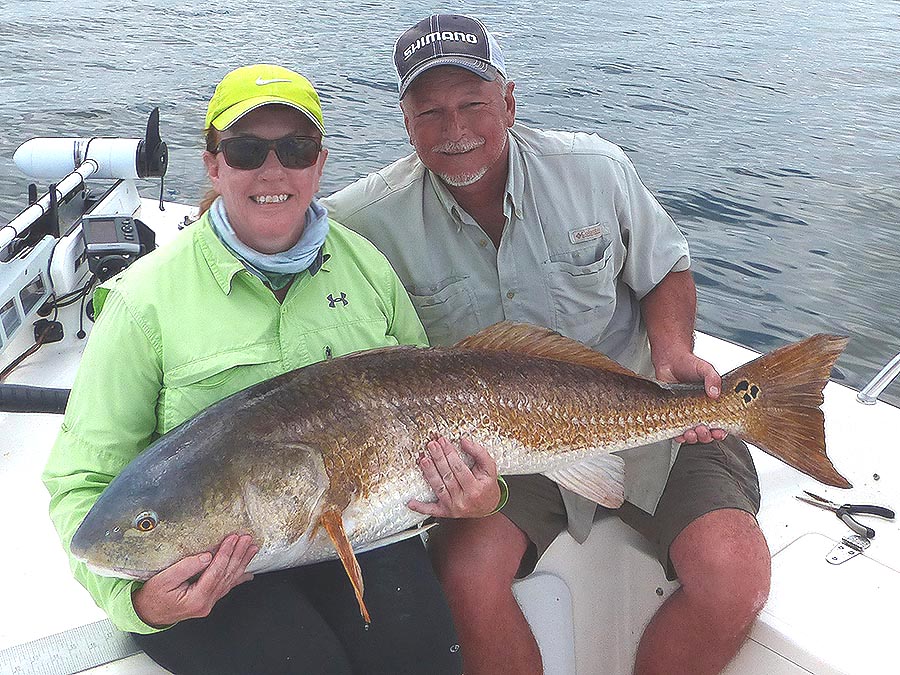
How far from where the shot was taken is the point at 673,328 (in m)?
3.36

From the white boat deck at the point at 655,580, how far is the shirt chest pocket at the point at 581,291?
72cm

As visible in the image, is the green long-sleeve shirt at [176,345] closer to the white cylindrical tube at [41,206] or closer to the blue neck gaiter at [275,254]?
the blue neck gaiter at [275,254]

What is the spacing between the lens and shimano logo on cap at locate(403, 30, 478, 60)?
10.4 feet

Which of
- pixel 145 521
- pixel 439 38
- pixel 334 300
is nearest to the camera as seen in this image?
pixel 145 521

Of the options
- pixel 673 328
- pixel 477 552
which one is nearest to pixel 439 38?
pixel 673 328

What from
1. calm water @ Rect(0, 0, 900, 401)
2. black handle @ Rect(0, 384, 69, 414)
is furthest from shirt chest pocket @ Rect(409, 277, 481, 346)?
calm water @ Rect(0, 0, 900, 401)

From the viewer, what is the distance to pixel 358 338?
2.70 meters

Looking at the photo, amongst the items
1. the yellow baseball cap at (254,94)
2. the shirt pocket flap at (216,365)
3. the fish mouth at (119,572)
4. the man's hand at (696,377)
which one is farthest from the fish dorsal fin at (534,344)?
the fish mouth at (119,572)

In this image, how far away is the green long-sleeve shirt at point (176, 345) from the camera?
2283 millimetres

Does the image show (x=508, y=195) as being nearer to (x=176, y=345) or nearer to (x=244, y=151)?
(x=244, y=151)

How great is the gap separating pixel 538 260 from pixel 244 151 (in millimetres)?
1212

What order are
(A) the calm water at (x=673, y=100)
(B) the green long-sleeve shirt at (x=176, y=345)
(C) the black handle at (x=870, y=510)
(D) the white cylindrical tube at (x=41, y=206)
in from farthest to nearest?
1. (A) the calm water at (x=673, y=100)
2. (D) the white cylindrical tube at (x=41, y=206)
3. (C) the black handle at (x=870, y=510)
4. (B) the green long-sleeve shirt at (x=176, y=345)

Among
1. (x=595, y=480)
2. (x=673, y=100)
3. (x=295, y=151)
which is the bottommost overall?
(x=673, y=100)

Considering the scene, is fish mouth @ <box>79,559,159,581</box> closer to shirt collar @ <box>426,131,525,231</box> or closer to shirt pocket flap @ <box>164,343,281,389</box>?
shirt pocket flap @ <box>164,343,281,389</box>
